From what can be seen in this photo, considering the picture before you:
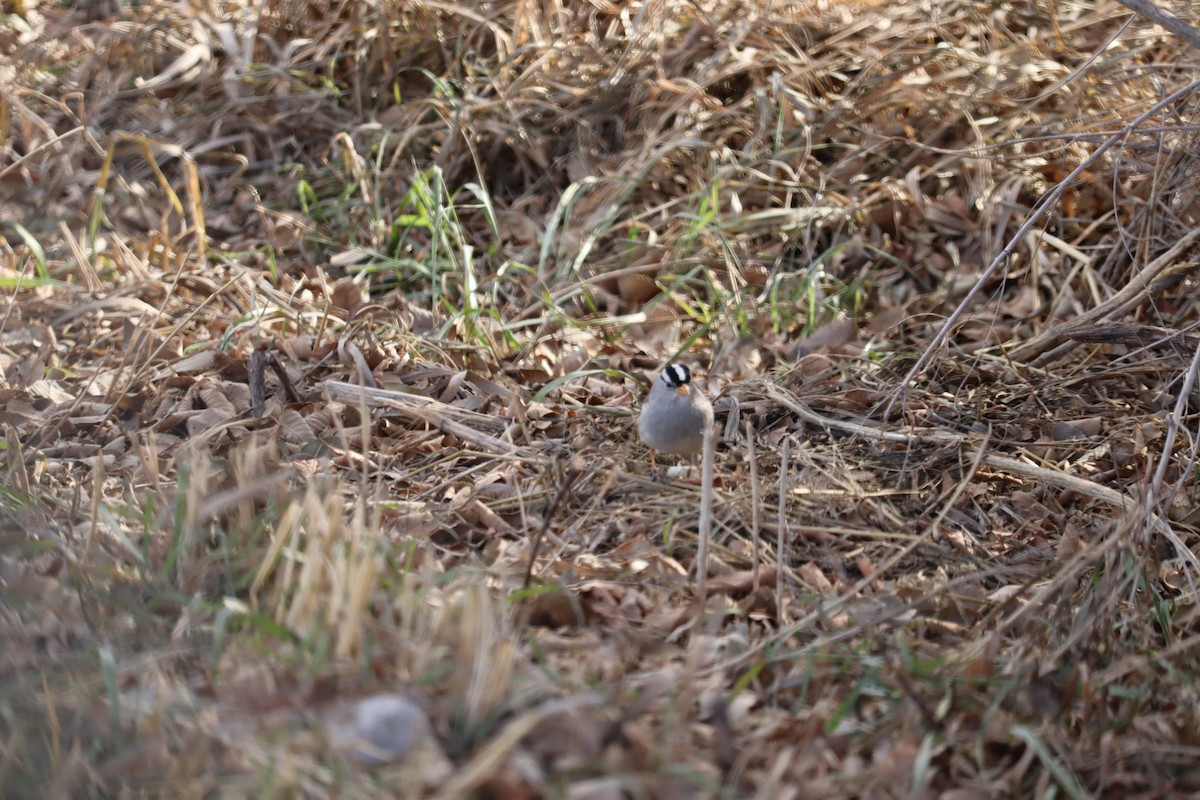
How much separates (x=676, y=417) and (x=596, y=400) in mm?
667

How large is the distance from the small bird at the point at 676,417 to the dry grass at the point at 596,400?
5.2 inches

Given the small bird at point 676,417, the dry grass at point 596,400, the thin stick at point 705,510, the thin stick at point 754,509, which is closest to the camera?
the dry grass at point 596,400

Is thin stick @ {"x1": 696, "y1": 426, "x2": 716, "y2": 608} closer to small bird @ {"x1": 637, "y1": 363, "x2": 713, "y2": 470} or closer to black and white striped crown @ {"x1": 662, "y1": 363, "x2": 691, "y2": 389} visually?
small bird @ {"x1": 637, "y1": 363, "x2": 713, "y2": 470}

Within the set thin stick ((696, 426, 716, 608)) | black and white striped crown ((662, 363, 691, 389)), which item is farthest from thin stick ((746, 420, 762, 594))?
black and white striped crown ((662, 363, 691, 389))

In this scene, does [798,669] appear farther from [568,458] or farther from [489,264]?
[489,264]

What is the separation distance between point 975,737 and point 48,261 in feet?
13.0

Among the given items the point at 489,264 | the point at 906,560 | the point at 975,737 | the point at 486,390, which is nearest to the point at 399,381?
the point at 486,390

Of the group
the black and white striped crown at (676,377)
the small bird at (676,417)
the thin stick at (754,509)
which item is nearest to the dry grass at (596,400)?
the thin stick at (754,509)

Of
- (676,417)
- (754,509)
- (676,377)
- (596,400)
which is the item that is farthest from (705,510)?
(596,400)

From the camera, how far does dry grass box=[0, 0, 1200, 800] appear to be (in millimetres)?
1882

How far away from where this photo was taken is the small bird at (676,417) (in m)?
3.00

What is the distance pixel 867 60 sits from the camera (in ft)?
15.7

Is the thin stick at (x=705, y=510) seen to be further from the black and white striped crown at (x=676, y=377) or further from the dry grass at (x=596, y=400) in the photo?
the black and white striped crown at (x=676, y=377)

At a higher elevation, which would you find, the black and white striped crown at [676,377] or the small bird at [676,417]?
the black and white striped crown at [676,377]
